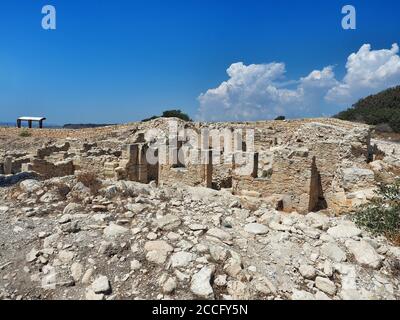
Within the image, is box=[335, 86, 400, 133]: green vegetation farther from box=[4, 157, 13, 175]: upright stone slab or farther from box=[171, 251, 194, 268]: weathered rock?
box=[171, 251, 194, 268]: weathered rock

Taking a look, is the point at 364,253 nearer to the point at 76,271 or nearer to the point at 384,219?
the point at 384,219

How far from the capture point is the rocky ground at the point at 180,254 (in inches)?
122

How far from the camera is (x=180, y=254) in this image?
349cm

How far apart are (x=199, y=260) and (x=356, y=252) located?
1918 millimetres

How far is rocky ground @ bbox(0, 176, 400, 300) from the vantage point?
3.09 metres

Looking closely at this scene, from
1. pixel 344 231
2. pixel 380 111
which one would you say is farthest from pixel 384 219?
pixel 380 111

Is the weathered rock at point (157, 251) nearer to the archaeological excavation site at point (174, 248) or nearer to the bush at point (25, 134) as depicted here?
the archaeological excavation site at point (174, 248)

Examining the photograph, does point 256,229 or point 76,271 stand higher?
point 256,229

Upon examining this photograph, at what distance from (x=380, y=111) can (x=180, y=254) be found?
37.9 meters

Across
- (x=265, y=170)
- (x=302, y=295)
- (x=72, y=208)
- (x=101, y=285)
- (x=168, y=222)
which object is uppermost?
(x=265, y=170)

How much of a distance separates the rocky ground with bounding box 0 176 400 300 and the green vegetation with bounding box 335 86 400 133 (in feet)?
98.7
